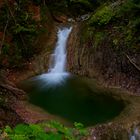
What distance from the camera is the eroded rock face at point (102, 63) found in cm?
1417

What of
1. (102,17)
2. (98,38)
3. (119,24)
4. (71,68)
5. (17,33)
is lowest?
(71,68)

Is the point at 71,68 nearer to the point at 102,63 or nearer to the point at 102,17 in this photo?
the point at 102,63

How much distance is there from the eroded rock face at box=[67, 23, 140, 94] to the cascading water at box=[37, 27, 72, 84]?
1.15 feet

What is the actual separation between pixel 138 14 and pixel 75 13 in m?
7.64

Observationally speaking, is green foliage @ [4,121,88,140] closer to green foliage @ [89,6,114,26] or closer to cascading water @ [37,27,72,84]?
cascading water @ [37,27,72,84]

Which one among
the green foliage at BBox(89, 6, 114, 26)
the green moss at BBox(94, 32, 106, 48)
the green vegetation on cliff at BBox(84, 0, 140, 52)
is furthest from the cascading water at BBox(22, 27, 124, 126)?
the green foliage at BBox(89, 6, 114, 26)

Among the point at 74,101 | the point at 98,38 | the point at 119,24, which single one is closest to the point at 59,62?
the point at 98,38

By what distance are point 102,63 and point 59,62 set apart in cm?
243

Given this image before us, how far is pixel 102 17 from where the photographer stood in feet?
52.4

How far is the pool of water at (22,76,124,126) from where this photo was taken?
11.6 m

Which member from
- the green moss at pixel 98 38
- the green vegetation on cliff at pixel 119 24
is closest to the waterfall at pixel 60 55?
the green vegetation on cliff at pixel 119 24

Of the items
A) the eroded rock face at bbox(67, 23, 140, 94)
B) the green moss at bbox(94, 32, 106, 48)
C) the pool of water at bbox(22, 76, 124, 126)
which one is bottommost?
the pool of water at bbox(22, 76, 124, 126)

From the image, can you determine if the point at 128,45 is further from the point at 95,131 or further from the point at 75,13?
the point at 75,13

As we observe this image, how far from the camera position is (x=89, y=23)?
651 inches
